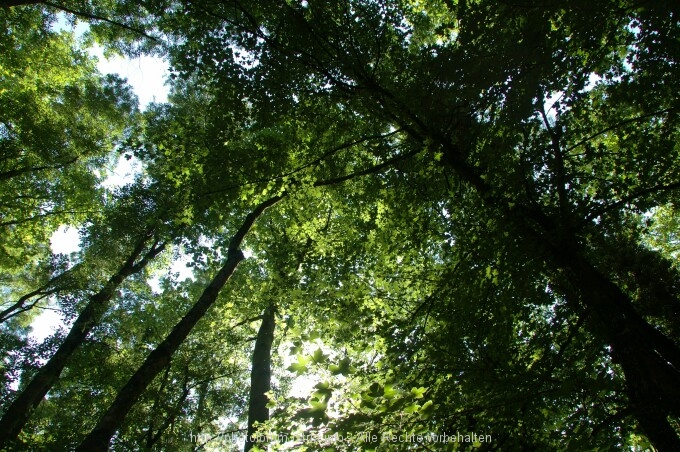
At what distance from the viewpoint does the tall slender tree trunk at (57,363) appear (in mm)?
9219

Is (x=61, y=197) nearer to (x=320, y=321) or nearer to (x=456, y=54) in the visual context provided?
(x=320, y=321)

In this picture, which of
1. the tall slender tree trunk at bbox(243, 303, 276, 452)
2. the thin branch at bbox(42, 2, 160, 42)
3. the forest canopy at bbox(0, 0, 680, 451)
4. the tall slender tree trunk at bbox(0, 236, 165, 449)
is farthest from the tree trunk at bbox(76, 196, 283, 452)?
the thin branch at bbox(42, 2, 160, 42)

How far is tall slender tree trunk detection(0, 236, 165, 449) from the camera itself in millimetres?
Result: 9219

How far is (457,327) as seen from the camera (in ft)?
14.9

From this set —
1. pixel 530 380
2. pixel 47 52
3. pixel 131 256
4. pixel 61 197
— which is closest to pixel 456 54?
pixel 530 380

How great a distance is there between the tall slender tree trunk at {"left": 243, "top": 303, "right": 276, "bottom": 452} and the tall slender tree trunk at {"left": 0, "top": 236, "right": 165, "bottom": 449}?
16.9ft

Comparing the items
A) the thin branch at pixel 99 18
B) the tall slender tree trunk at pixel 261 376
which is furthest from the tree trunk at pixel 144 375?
the thin branch at pixel 99 18

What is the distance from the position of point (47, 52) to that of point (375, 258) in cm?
1730

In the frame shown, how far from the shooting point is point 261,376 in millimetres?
10422

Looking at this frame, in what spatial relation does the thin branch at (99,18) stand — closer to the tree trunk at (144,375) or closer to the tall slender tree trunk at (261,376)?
the tree trunk at (144,375)

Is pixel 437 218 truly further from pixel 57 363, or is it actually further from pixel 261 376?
pixel 57 363

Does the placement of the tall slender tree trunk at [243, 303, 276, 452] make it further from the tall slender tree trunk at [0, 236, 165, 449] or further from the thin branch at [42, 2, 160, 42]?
the thin branch at [42, 2, 160, 42]

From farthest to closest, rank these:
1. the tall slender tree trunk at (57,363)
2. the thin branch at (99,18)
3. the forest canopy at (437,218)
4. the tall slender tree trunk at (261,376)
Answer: the thin branch at (99,18)
the tall slender tree trunk at (261,376)
the tall slender tree trunk at (57,363)
the forest canopy at (437,218)

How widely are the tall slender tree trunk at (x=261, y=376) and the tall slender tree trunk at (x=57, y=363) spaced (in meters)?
5.16
